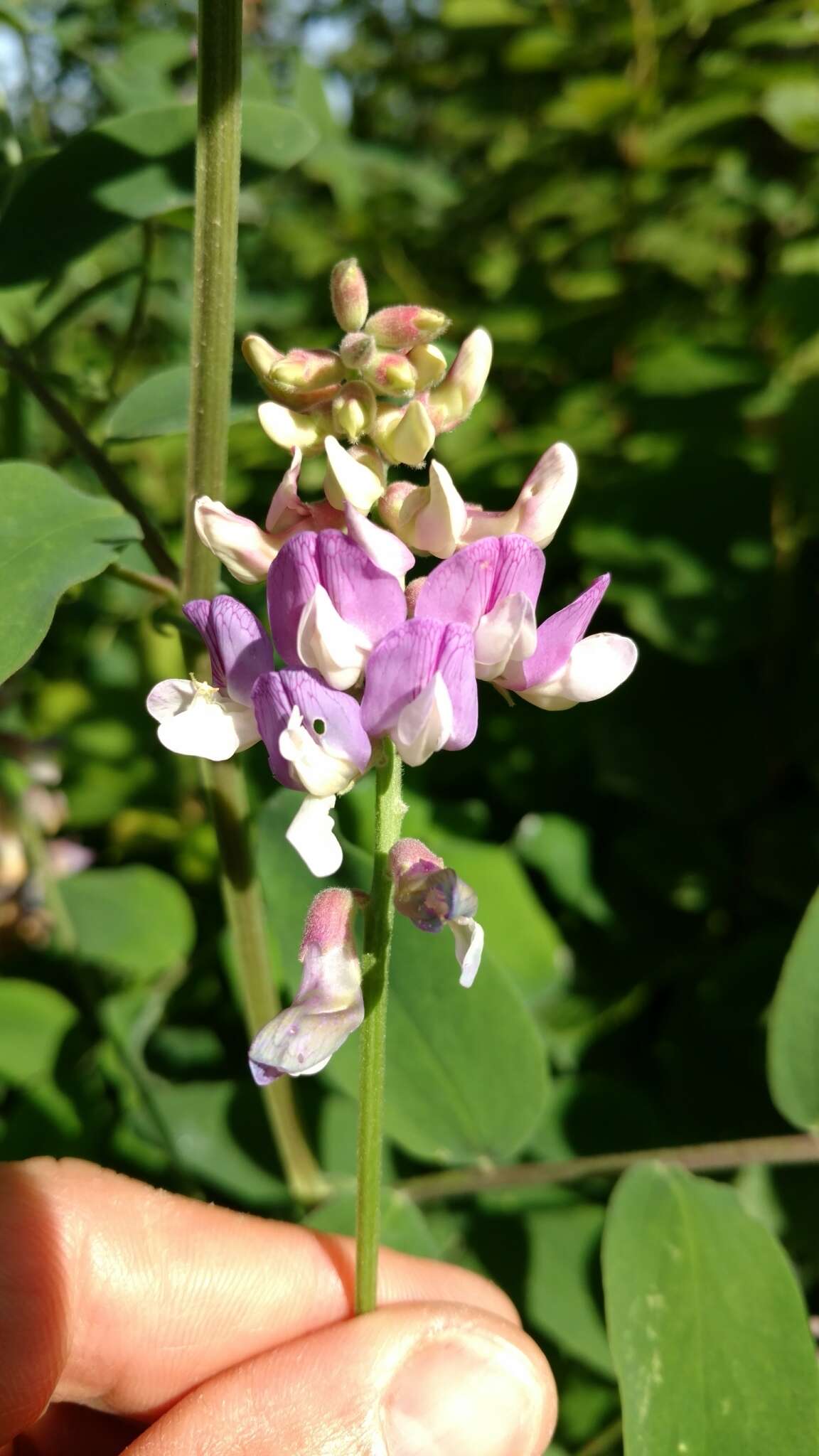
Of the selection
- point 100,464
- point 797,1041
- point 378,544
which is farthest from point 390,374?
point 797,1041

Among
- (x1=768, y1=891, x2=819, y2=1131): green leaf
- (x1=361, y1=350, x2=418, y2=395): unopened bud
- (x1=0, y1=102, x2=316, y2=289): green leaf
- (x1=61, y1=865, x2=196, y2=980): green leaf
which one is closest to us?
(x1=361, y1=350, x2=418, y2=395): unopened bud

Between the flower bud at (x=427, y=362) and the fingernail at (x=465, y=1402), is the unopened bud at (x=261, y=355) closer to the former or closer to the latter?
the flower bud at (x=427, y=362)

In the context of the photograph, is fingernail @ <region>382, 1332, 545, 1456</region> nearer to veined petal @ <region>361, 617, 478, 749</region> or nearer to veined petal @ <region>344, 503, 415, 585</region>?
veined petal @ <region>361, 617, 478, 749</region>

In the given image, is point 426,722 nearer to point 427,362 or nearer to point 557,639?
point 557,639

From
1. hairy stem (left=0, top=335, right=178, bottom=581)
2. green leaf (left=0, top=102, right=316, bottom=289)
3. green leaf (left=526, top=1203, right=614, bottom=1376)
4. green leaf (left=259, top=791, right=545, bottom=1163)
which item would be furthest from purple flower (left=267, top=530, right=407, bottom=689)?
green leaf (left=526, top=1203, right=614, bottom=1376)

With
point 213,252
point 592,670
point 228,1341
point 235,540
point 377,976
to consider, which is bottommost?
point 228,1341
